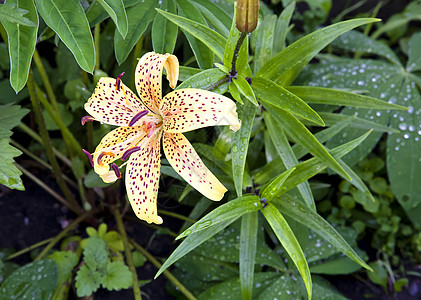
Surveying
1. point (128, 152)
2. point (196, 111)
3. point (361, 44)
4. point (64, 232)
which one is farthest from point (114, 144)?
point (361, 44)

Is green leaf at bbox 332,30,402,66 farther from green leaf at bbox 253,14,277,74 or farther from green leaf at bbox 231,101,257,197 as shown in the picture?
green leaf at bbox 231,101,257,197

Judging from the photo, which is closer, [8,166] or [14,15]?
[14,15]

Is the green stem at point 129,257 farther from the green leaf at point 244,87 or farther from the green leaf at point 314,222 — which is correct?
the green leaf at point 244,87

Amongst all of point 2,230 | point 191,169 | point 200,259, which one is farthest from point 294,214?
point 2,230

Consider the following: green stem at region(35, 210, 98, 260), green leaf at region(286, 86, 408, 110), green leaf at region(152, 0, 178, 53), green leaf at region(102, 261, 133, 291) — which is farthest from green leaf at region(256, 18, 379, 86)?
green stem at region(35, 210, 98, 260)

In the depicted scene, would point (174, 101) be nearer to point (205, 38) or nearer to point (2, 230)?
point (205, 38)

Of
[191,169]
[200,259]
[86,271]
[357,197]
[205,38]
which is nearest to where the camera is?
[191,169]

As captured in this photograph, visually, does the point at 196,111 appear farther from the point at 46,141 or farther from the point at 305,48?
the point at 46,141
